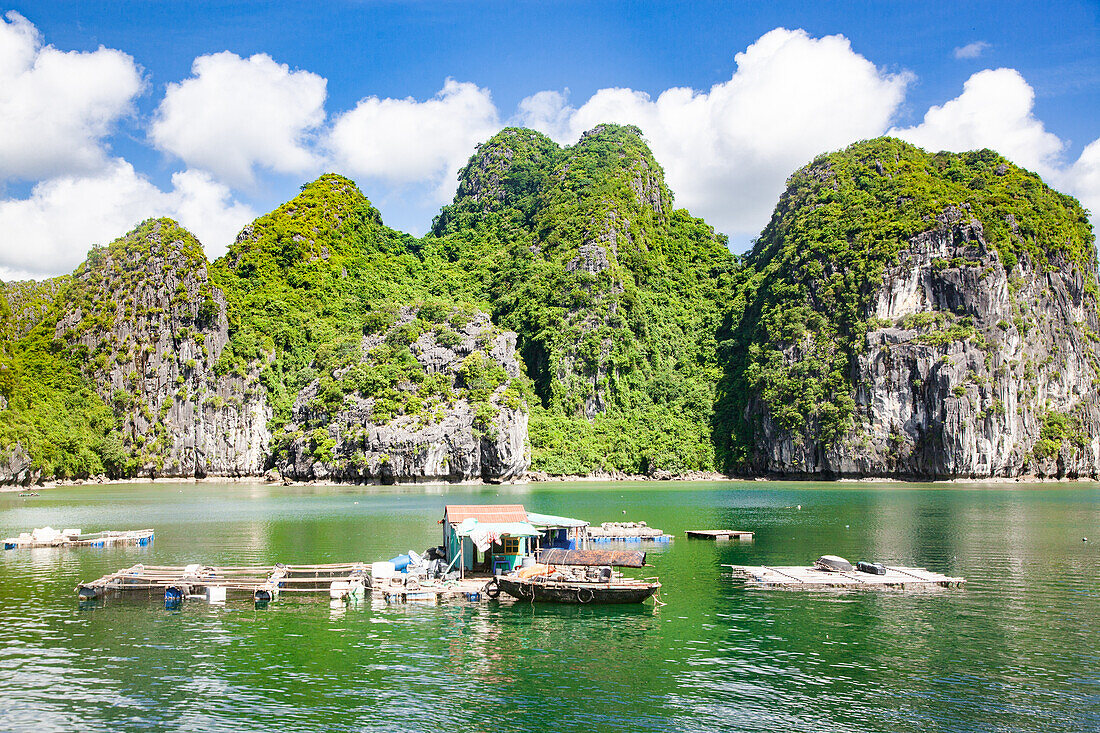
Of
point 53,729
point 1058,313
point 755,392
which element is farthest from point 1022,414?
point 53,729

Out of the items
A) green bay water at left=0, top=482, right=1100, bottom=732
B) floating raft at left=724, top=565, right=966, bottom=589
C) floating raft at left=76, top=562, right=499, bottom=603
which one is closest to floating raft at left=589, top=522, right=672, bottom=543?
green bay water at left=0, top=482, right=1100, bottom=732

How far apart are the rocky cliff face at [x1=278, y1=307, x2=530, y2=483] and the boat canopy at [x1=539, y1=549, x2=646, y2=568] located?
253ft

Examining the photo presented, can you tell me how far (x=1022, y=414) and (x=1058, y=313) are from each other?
74.5 feet

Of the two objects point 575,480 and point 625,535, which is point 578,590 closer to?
point 625,535

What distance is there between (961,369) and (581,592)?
103996mm

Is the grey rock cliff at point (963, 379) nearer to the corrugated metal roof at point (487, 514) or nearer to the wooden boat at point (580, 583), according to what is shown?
the corrugated metal roof at point (487, 514)

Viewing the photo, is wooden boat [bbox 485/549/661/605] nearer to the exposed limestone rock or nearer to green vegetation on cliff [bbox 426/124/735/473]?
the exposed limestone rock

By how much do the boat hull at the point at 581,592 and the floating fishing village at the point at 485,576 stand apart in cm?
4

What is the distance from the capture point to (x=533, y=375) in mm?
147500

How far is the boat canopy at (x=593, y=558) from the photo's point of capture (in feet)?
112

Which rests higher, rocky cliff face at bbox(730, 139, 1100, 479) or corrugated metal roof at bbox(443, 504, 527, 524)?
rocky cliff face at bbox(730, 139, 1100, 479)

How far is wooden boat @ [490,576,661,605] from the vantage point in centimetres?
3158

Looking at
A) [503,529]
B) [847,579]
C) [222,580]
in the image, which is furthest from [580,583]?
[222,580]

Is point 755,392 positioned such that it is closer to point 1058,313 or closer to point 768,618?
point 1058,313
